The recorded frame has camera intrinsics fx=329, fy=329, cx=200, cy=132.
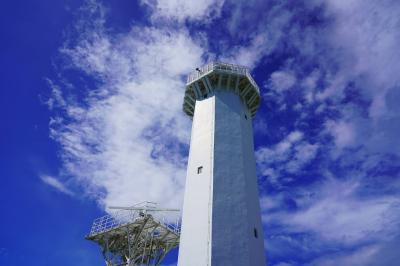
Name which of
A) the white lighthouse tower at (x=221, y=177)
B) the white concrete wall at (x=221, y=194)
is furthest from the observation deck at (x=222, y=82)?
the white concrete wall at (x=221, y=194)

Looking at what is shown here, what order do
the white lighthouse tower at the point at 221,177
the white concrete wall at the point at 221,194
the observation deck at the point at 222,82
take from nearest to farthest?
the white concrete wall at the point at 221,194, the white lighthouse tower at the point at 221,177, the observation deck at the point at 222,82

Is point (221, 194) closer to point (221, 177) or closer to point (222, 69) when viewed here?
point (221, 177)

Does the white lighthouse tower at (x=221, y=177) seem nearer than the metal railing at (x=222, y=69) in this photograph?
Yes

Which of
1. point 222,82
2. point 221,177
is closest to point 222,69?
point 222,82

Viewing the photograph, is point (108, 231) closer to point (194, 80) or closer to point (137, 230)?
point (137, 230)

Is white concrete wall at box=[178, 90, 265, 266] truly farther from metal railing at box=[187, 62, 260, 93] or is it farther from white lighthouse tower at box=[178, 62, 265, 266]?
metal railing at box=[187, 62, 260, 93]

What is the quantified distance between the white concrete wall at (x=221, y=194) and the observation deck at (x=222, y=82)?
169cm

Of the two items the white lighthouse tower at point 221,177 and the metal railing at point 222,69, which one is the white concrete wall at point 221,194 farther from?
the metal railing at point 222,69

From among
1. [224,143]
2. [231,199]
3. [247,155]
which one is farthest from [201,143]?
[231,199]

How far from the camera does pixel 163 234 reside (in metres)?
39.8

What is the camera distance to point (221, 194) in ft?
80.7

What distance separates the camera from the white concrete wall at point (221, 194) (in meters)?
22.3

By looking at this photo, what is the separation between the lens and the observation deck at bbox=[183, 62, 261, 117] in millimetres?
32812

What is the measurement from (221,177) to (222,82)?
11.4 meters
